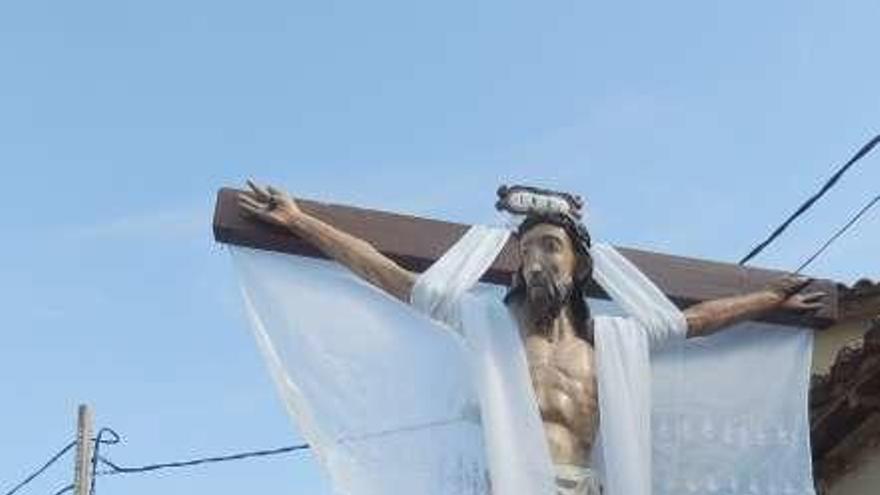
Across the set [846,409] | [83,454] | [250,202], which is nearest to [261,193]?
[250,202]

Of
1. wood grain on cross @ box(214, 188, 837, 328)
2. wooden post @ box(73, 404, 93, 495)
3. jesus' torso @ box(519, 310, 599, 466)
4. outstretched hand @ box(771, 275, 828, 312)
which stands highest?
→ wooden post @ box(73, 404, 93, 495)

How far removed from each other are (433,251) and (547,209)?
434 mm

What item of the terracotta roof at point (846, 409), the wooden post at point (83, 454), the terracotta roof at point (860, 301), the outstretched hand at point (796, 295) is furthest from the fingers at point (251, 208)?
the wooden post at point (83, 454)

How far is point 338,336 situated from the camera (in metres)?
5.56

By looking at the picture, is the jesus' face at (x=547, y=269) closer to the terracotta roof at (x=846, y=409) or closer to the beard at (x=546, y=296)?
the beard at (x=546, y=296)

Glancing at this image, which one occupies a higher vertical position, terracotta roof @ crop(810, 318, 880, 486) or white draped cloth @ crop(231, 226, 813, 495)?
terracotta roof @ crop(810, 318, 880, 486)

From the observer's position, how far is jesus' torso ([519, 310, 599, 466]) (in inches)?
208

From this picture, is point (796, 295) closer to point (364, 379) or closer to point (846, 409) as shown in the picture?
point (364, 379)

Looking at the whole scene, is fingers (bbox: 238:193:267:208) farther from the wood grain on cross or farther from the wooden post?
the wooden post

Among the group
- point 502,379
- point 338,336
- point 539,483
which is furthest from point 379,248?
point 539,483

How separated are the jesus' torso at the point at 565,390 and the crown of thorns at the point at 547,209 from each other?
1.10ft

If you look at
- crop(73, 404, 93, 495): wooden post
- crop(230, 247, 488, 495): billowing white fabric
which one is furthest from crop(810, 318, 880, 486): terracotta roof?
crop(73, 404, 93, 495): wooden post

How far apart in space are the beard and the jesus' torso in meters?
0.05

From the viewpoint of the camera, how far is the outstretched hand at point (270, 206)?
18.1ft
